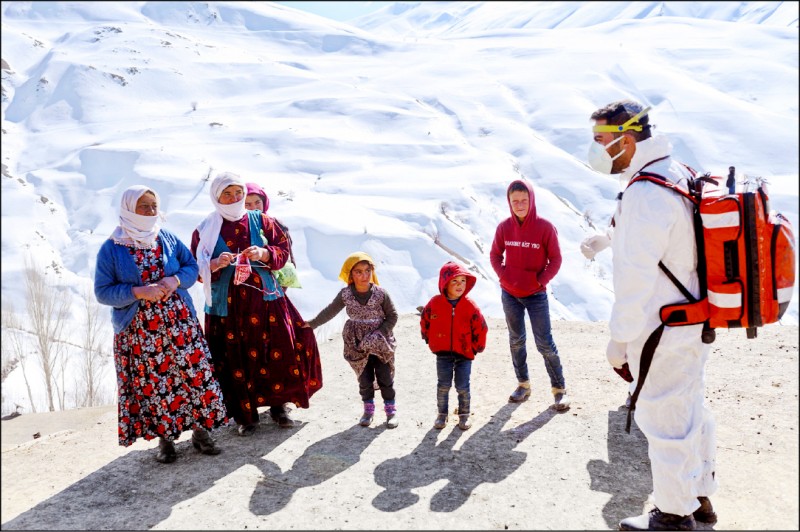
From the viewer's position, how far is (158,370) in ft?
13.1

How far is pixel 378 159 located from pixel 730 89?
25266 millimetres

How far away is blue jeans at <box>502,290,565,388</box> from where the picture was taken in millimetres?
4637

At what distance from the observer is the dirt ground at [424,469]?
335cm

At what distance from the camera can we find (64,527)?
344 centimetres

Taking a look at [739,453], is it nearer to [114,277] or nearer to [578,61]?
[114,277]

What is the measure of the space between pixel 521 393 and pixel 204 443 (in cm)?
252

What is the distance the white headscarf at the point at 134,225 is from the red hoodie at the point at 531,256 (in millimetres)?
2524

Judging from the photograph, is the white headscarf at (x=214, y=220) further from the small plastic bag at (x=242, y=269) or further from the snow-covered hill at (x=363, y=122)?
the snow-covered hill at (x=363, y=122)

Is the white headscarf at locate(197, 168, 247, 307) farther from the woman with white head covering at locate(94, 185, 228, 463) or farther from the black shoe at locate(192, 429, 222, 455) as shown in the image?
the black shoe at locate(192, 429, 222, 455)

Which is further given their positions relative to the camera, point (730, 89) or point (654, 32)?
point (654, 32)

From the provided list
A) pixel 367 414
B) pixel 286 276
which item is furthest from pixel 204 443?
pixel 286 276

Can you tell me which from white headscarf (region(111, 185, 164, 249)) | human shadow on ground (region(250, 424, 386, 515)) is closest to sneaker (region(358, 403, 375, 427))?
human shadow on ground (region(250, 424, 386, 515))

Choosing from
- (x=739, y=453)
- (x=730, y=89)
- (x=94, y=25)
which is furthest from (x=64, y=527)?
(x=94, y=25)

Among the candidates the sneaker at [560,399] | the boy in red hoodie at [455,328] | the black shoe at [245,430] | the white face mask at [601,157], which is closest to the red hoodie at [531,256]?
the boy in red hoodie at [455,328]
